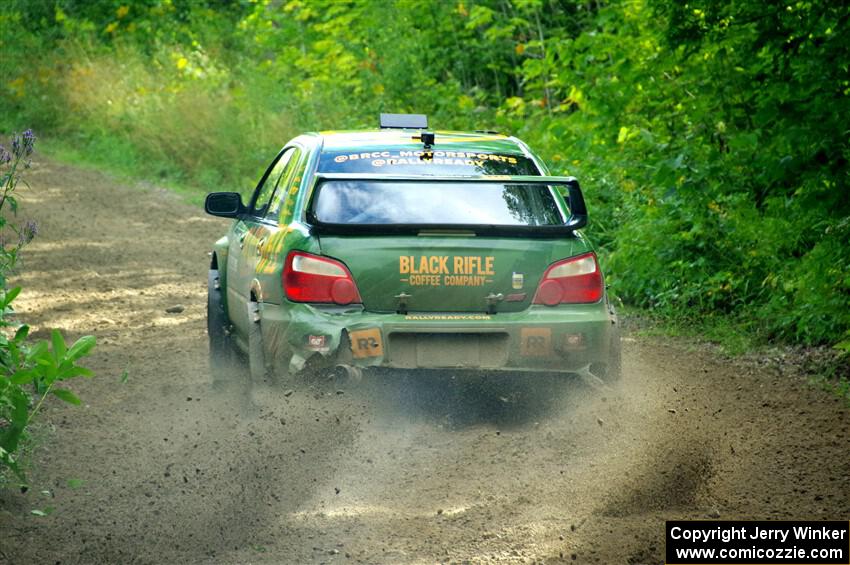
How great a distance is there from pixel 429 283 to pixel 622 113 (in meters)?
5.64

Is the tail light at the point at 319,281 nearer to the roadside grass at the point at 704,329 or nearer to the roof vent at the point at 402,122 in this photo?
the roof vent at the point at 402,122

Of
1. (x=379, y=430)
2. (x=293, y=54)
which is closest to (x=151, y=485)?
(x=379, y=430)

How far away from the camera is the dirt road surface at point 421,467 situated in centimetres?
496

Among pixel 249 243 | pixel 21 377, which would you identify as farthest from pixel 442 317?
pixel 21 377

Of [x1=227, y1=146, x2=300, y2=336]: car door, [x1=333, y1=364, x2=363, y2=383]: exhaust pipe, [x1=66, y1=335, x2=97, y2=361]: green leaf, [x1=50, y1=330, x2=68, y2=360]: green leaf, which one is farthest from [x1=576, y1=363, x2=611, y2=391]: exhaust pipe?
[x1=50, y1=330, x2=68, y2=360]: green leaf

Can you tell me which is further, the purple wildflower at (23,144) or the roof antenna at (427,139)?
the roof antenna at (427,139)

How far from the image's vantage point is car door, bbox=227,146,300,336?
7.27 meters

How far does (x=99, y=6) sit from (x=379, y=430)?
2384 cm

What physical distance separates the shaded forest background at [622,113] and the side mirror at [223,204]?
3.33 metres

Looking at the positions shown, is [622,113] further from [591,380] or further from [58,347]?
[58,347]

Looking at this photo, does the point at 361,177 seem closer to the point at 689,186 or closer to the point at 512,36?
the point at 689,186

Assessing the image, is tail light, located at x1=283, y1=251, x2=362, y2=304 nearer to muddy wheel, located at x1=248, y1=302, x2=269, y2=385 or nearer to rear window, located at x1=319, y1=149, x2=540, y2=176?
muddy wheel, located at x1=248, y1=302, x2=269, y2=385

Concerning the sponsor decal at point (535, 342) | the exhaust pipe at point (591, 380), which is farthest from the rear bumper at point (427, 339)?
the exhaust pipe at point (591, 380)

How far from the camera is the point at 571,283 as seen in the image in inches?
258
